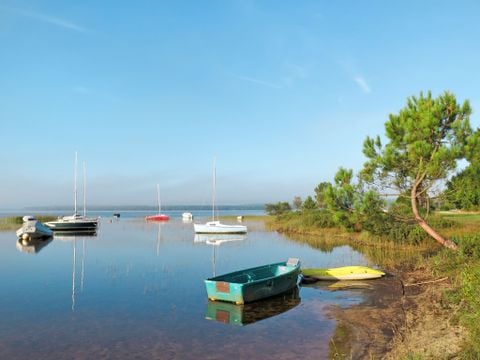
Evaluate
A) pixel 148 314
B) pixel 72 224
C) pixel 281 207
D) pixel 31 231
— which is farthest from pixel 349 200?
pixel 281 207

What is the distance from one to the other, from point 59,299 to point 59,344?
246 inches

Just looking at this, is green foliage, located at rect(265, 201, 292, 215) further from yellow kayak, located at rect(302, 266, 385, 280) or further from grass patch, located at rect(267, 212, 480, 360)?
yellow kayak, located at rect(302, 266, 385, 280)

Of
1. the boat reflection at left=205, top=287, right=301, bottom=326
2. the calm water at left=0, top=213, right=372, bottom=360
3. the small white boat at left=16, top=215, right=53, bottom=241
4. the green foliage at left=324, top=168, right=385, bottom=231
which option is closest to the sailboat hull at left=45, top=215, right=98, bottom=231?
the small white boat at left=16, top=215, right=53, bottom=241

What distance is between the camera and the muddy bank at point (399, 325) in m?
9.81

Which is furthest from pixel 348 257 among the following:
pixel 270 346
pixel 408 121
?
pixel 270 346

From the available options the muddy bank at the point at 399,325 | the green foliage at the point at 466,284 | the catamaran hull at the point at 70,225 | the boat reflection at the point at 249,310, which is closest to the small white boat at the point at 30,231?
the catamaran hull at the point at 70,225

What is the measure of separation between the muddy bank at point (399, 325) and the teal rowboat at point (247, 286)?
8.79 ft

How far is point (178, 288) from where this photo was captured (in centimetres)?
1934

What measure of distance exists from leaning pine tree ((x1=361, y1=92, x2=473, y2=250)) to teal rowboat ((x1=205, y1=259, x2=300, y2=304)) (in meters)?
7.49

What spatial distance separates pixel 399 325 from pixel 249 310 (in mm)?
5239

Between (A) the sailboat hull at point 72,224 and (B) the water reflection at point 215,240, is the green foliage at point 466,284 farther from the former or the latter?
(A) the sailboat hull at point 72,224

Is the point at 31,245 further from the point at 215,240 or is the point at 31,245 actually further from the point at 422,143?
the point at 422,143

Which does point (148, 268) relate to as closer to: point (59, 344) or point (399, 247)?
point (59, 344)

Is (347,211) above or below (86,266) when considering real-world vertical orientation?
above
